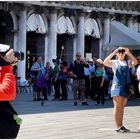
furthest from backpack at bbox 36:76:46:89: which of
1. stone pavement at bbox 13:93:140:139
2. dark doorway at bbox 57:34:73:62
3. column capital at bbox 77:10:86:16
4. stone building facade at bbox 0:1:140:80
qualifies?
column capital at bbox 77:10:86:16

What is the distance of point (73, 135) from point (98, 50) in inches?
1213

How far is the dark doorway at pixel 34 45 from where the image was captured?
118 feet

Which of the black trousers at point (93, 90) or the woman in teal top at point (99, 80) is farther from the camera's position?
the black trousers at point (93, 90)

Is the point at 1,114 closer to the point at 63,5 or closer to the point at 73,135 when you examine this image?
the point at 73,135

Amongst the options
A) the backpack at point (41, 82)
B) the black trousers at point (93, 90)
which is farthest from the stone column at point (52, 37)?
the backpack at point (41, 82)

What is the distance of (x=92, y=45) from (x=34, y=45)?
19.2 ft

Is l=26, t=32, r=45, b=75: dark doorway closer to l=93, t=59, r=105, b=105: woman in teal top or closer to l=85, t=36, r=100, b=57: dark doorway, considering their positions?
l=85, t=36, r=100, b=57: dark doorway

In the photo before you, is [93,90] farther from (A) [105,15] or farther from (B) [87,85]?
(A) [105,15]

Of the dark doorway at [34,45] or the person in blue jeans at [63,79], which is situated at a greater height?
the dark doorway at [34,45]

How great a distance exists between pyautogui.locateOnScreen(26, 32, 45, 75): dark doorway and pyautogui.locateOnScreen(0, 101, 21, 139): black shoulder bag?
101 feet

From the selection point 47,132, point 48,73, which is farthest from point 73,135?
point 48,73

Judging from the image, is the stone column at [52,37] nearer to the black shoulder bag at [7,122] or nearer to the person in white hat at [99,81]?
the person in white hat at [99,81]

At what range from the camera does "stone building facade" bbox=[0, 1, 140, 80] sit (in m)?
33.2

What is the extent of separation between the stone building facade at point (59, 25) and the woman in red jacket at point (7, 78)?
88.9 ft
